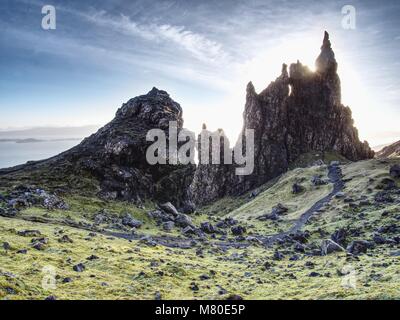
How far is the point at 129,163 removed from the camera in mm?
96125

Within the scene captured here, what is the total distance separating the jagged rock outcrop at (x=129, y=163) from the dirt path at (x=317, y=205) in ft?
107

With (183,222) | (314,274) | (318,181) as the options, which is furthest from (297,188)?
(314,274)

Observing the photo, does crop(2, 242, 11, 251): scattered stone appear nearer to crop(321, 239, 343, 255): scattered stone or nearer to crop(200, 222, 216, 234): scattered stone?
crop(200, 222, 216, 234): scattered stone

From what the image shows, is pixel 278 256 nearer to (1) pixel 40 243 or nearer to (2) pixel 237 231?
(2) pixel 237 231

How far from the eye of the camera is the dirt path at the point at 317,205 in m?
78.4

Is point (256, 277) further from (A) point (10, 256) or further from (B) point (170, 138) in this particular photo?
(B) point (170, 138)

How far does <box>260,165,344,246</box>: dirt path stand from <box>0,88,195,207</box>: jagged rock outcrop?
32724 mm

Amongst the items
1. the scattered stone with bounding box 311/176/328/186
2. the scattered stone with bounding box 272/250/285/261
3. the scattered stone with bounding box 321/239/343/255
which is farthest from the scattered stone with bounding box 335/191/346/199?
the scattered stone with bounding box 272/250/285/261

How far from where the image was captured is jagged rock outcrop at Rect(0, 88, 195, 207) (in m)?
90.1

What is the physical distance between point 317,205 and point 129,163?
61.2 m

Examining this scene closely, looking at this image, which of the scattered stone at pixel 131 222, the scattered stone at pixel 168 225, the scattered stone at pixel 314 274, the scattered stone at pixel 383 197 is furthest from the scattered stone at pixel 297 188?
the scattered stone at pixel 314 274

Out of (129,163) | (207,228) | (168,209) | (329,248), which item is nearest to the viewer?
(329,248)

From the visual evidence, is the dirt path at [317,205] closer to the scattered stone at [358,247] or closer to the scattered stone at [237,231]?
the scattered stone at [237,231]

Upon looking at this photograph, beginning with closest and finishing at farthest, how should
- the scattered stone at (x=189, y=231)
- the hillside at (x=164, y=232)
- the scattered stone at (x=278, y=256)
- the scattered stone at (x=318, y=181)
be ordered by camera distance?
the hillside at (x=164, y=232), the scattered stone at (x=278, y=256), the scattered stone at (x=189, y=231), the scattered stone at (x=318, y=181)
